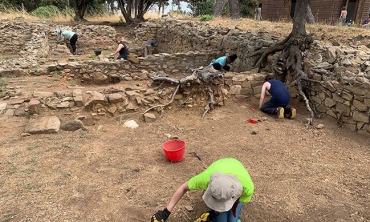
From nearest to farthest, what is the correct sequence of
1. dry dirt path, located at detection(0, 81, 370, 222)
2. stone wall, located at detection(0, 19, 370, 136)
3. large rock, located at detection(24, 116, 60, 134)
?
dry dirt path, located at detection(0, 81, 370, 222)
large rock, located at detection(24, 116, 60, 134)
stone wall, located at detection(0, 19, 370, 136)

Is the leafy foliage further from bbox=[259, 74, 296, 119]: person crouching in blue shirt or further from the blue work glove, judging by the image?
the blue work glove

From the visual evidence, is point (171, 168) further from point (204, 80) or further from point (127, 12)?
point (127, 12)

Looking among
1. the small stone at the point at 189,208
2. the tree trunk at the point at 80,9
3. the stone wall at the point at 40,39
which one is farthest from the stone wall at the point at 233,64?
the tree trunk at the point at 80,9

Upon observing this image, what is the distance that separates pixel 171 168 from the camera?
387 centimetres

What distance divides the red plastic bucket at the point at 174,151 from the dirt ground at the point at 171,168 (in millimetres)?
95

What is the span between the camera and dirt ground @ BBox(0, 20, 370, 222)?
3045mm

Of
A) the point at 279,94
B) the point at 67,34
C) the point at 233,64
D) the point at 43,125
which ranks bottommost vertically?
the point at 43,125

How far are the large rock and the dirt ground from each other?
0.10m

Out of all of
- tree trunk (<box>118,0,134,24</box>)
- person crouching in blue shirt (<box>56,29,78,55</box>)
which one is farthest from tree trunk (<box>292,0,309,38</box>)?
tree trunk (<box>118,0,134,24</box>)

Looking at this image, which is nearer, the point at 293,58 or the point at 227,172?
the point at 227,172

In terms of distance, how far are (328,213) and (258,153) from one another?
56.2 inches

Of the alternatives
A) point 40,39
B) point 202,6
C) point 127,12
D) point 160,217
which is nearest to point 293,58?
point 160,217

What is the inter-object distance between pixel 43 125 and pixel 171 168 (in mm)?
2381

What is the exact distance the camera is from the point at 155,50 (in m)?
14.6
